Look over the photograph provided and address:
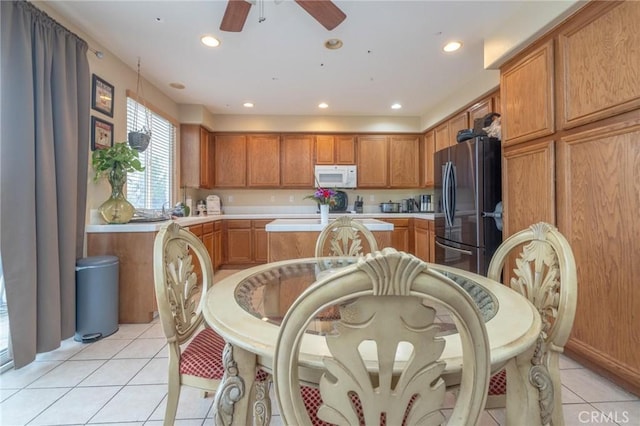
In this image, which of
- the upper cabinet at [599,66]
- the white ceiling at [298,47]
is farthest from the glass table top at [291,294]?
the white ceiling at [298,47]

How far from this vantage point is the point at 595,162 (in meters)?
1.78

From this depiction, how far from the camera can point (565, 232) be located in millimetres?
1986

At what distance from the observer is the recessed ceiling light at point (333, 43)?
104 inches

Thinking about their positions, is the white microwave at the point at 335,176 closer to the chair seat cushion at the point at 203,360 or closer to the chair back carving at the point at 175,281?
the chair back carving at the point at 175,281

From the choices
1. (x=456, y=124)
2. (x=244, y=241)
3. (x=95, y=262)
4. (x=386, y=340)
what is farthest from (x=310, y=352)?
(x=244, y=241)

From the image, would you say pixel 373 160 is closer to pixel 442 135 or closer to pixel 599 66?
pixel 442 135

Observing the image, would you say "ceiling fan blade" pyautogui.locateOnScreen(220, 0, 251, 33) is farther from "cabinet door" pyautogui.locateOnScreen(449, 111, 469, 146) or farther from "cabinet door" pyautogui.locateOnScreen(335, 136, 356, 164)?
"cabinet door" pyautogui.locateOnScreen(335, 136, 356, 164)

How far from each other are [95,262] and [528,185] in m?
3.42

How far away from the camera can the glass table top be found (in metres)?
1.03

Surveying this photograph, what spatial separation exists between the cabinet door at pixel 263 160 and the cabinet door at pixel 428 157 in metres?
2.49

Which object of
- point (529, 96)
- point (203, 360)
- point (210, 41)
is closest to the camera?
point (203, 360)

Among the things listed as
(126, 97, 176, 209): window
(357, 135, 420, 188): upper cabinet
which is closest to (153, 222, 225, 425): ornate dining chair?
(126, 97, 176, 209): window

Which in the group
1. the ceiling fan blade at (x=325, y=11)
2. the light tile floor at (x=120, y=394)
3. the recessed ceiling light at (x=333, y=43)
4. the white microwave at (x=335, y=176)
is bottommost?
the light tile floor at (x=120, y=394)

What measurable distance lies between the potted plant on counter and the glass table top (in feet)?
5.91
